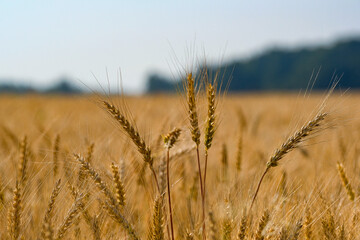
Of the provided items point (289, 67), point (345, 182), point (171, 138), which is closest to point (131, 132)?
point (171, 138)

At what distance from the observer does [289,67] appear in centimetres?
9112

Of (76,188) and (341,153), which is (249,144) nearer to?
(341,153)

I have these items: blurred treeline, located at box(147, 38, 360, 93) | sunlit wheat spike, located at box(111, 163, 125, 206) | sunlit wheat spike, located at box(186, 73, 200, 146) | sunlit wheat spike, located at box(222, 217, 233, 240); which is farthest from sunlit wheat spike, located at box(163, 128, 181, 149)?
blurred treeline, located at box(147, 38, 360, 93)

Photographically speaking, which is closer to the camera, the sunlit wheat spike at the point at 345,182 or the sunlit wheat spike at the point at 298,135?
the sunlit wheat spike at the point at 298,135

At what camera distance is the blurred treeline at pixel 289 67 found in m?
79.5

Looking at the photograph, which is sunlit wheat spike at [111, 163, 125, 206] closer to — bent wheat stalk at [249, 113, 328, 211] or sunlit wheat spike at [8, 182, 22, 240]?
sunlit wheat spike at [8, 182, 22, 240]

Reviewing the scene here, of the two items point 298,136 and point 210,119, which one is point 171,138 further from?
point 298,136

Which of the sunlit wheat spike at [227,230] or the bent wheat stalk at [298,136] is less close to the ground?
the bent wheat stalk at [298,136]

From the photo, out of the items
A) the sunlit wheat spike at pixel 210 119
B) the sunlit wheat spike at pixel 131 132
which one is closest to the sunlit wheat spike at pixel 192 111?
the sunlit wheat spike at pixel 210 119

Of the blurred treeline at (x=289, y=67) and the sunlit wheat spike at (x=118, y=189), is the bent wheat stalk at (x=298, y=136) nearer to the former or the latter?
the sunlit wheat spike at (x=118, y=189)

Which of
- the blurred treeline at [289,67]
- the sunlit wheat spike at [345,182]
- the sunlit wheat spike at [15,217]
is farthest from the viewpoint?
the blurred treeline at [289,67]

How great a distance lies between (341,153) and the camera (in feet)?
8.33

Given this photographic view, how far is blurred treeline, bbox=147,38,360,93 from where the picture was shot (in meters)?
79.5

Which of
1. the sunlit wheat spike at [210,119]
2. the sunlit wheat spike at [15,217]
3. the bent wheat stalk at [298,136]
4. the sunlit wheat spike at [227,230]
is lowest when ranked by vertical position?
the sunlit wheat spike at [227,230]
